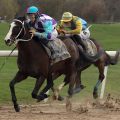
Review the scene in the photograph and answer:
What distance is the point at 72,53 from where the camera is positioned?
9.41m

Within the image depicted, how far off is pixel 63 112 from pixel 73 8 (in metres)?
75.9

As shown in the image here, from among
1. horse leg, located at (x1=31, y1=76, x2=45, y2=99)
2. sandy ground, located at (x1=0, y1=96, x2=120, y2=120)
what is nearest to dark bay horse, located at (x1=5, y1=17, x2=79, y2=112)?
horse leg, located at (x1=31, y1=76, x2=45, y2=99)

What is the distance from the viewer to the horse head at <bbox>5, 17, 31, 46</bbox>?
810 cm

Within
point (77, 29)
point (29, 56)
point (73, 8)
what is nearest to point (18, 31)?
point (29, 56)

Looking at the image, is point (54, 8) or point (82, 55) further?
point (54, 8)

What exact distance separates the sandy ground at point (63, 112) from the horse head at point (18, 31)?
48.0 inches

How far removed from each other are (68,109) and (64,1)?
74572 millimetres

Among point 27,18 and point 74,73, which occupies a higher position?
point 27,18

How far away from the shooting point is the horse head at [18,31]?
810 cm

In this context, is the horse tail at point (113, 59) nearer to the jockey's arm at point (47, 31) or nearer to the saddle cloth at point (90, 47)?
the saddle cloth at point (90, 47)

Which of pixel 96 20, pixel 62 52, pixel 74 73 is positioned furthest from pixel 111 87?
pixel 96 20

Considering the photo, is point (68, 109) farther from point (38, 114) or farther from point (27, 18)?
point (27, 18)

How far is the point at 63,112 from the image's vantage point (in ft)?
28.7

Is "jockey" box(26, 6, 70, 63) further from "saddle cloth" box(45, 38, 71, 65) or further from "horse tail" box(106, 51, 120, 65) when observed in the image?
"horse tail" box(106, 51, 120, 65)
